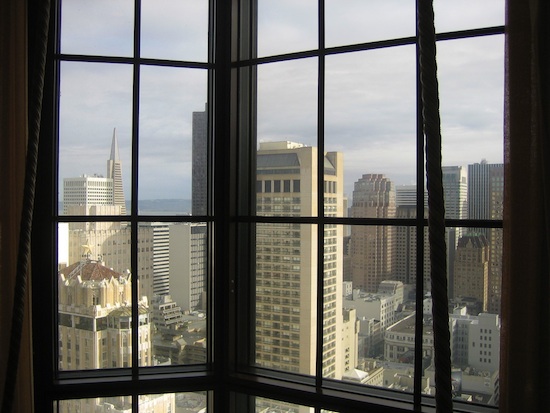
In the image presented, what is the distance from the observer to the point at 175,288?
2.78 m

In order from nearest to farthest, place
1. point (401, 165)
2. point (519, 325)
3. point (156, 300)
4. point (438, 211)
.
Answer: point (438, 211) → point (519, 325) → point (401, 165) → point (156, 300)

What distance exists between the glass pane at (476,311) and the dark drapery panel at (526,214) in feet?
1.04

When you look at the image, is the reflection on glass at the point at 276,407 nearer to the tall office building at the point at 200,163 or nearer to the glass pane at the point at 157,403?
the glass pane at the point at 157,403

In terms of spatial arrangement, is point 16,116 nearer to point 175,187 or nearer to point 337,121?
point 175,187

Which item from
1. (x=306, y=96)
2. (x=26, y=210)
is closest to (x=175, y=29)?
(x=306, y=96)

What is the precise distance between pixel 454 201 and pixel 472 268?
0.30 m

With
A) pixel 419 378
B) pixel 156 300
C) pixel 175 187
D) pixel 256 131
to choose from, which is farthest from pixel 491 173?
pixel 156 300

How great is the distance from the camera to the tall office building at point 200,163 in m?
2.84

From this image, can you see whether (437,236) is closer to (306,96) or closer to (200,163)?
(306,96)

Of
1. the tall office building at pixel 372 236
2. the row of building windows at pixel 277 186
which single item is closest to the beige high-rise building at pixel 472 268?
the tall office building at pixel 372 236

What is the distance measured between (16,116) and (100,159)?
1.48ft

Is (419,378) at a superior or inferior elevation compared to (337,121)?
inferior

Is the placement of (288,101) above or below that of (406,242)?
above

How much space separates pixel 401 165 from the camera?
95.6 inches
